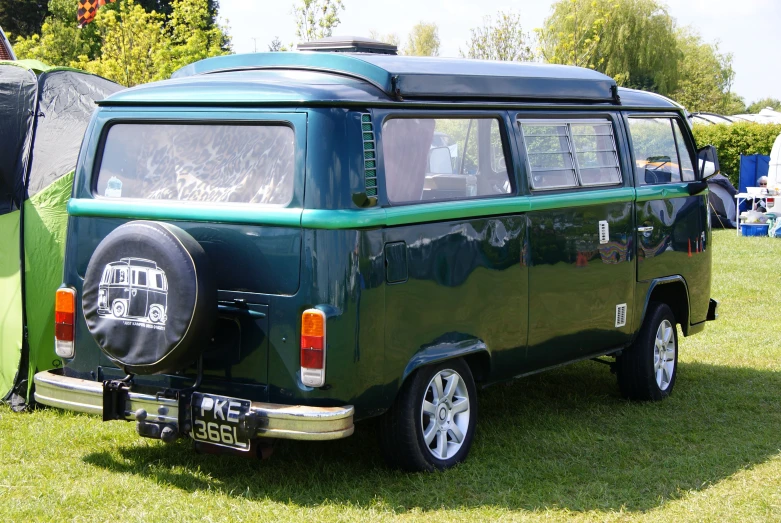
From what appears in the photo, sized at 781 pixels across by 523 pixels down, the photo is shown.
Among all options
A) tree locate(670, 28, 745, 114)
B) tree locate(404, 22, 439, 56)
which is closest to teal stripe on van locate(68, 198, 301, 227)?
tree locate(670, 28, 745, 114)

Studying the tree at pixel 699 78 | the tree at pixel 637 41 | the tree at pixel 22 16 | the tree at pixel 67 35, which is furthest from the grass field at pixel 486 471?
the tree at pixel 699 78

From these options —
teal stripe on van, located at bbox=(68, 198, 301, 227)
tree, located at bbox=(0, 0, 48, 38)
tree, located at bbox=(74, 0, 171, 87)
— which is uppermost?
tree, located at bbox=(0, 0, 48, 38)

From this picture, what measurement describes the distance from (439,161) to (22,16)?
37953 mm

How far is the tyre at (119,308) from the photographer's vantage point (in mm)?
4820

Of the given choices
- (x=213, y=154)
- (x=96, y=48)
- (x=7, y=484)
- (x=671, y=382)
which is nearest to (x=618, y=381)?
(x=671, y=382)

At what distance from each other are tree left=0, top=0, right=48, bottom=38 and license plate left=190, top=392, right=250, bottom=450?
1470 inches

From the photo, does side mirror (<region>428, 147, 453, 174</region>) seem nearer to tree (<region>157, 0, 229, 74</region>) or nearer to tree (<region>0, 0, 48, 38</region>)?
tree (<region>157, 0, 229, 74</region>)

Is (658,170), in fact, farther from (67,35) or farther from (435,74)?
(67,35)

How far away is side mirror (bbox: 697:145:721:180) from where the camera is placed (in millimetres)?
7500

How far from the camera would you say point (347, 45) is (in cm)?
618

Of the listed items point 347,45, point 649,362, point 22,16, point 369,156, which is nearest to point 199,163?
point 369,156

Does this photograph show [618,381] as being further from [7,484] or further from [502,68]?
[7,484]

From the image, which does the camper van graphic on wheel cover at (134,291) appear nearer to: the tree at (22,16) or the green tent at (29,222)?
the green tent at (29,222)

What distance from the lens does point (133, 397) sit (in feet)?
16.3
